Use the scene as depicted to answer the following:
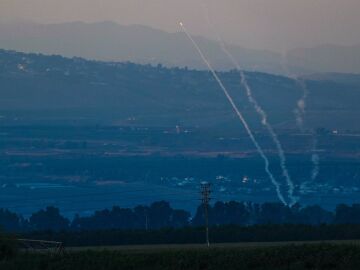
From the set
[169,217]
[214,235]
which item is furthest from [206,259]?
[169,217]

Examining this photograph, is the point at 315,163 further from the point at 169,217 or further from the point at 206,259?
the point at 206,259

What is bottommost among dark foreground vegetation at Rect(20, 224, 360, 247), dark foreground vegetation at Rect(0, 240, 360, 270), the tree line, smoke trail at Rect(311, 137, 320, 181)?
dark foreground vegetation at Rect(0, 240, 360, 270)

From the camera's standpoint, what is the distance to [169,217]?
8688cm

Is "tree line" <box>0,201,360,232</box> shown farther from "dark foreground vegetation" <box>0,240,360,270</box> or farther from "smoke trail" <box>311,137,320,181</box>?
"dark foreground vegetation" <box>0,240,360,270</box>

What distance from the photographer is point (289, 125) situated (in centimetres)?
12475

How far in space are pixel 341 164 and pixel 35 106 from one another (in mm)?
41802

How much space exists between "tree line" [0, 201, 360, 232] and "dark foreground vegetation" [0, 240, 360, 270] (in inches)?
1676

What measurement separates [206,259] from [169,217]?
48.2 meters

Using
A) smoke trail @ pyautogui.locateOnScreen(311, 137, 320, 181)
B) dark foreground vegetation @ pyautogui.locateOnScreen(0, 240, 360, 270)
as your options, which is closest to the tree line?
smoke trail @ pyautogui.locateOnScreen(311, 137, 320, 181)

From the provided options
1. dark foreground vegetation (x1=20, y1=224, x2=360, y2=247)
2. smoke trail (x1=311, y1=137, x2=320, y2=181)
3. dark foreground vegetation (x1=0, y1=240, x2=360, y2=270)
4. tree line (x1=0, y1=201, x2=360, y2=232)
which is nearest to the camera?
dark foreground vegetation (x1=0, y1=240, x2=360, y2=270)

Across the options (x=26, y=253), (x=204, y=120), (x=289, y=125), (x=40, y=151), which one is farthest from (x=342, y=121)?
(x=26, y=253)

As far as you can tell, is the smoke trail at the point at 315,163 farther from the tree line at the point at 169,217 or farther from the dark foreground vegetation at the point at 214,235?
the dark foreground vegetation at the point at 214,235

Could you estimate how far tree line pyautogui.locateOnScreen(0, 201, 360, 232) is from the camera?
84500 millimetres

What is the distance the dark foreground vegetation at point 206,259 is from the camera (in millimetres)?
36969
